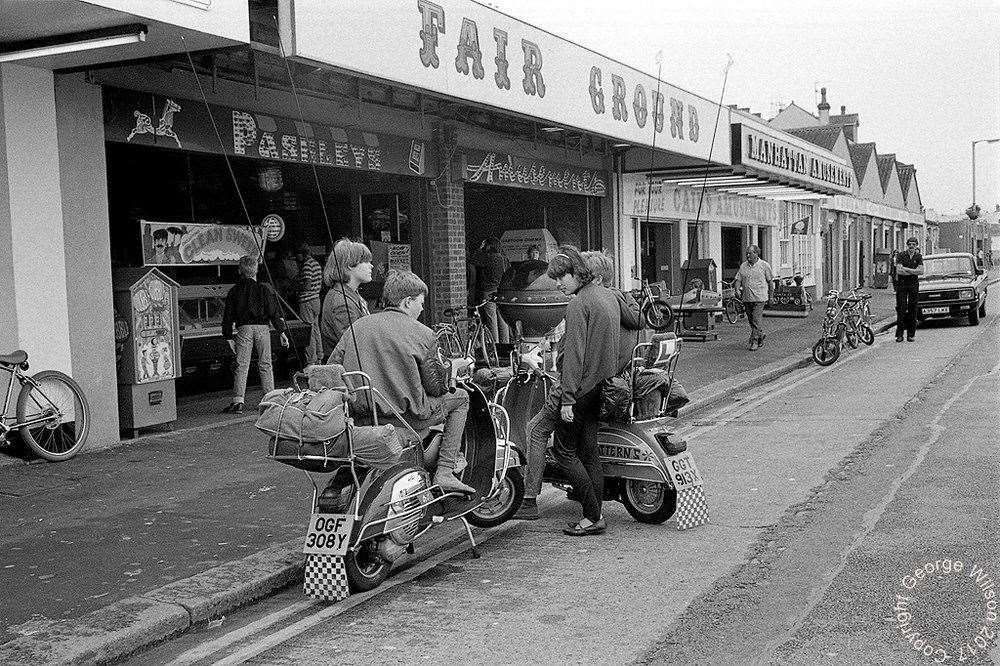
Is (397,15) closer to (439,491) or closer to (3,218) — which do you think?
(3,218)

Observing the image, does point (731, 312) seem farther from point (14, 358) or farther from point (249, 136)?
point (14, 358)

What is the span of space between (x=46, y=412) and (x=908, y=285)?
15.9 metres

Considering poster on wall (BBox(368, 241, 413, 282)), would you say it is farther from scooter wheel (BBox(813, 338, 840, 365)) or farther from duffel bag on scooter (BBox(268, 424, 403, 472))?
duffel bag on scooter (BBox(268, 424, 403, 472))

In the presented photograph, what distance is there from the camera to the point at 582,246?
64.1 feet

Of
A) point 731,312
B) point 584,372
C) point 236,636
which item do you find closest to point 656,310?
point 731,312

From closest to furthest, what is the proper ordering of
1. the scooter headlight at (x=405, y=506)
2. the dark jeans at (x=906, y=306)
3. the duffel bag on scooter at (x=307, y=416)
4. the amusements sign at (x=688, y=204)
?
1. the duffel bag on scooter at (x=307, y=416)
2. the scooter headlight at (x=405, y=506)
3. the dark jeans at (x=906, y=306)
4. the amusements sign at (x=688, y=204)

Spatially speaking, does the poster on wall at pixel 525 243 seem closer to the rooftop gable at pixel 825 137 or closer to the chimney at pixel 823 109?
the rooftop gable at pixel 825 137

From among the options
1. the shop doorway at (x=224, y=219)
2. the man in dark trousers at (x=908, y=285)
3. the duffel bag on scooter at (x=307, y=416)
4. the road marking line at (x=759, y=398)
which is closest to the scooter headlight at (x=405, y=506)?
the duffel bag on scooter at (x=307, y=416)

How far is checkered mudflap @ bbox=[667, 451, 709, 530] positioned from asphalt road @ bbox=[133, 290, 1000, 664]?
0.12 m

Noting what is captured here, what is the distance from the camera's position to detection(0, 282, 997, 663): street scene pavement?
479 cm

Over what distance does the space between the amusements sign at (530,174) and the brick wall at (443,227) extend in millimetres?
543

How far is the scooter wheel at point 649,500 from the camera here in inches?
264

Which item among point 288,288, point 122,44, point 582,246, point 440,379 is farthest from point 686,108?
point 440,379

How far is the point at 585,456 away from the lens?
663 centimetres
